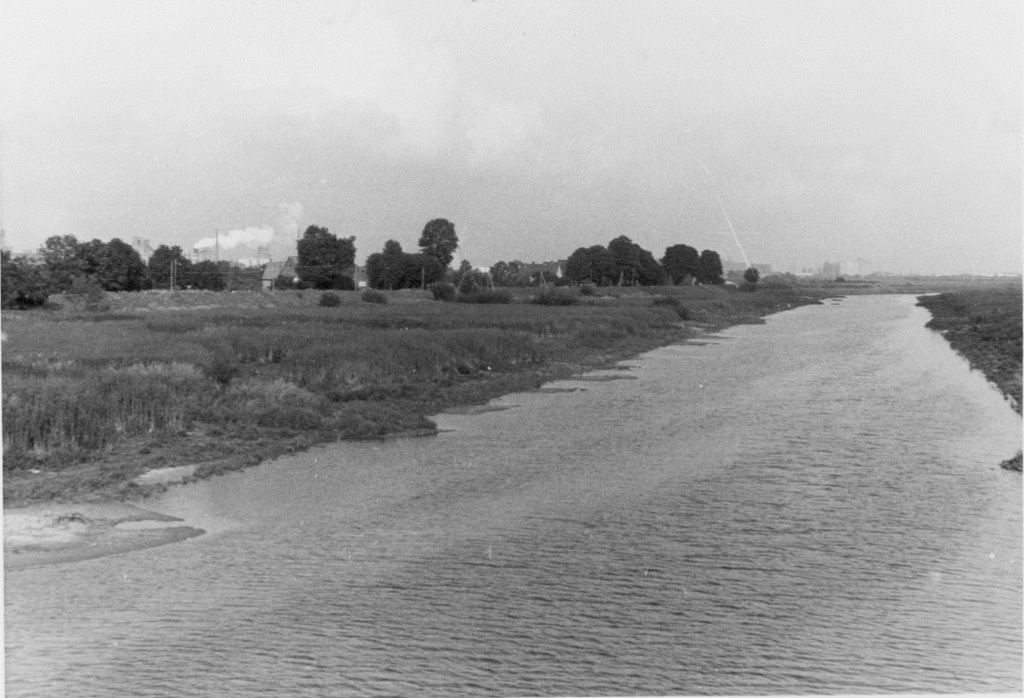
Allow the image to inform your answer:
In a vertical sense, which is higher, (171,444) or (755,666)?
(171,444)

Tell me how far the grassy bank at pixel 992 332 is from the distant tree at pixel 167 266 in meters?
22.6

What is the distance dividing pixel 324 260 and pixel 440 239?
9.36 m

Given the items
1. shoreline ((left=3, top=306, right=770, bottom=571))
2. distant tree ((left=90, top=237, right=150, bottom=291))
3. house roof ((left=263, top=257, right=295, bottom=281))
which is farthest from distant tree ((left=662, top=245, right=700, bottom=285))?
shoreline ((left=3, top=306, right=770, bottom=571))

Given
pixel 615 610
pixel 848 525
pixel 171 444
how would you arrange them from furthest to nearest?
pixel 171 444
pixel 848 525
pixel 615 610

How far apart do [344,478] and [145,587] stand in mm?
3184

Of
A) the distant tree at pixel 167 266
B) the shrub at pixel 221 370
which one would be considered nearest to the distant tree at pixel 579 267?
the distant tree at pixel 167 266

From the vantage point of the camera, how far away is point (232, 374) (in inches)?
539

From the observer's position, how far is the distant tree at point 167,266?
2808cm

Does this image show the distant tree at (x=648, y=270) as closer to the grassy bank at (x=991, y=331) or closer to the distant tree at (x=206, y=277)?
the grassy bank at (x=991, y=331)

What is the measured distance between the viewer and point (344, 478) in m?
9.43

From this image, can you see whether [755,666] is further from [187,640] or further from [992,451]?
[992,451]

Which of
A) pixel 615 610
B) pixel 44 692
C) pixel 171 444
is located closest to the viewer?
pixel 44 692

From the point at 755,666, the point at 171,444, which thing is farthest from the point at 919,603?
the point at 171,444

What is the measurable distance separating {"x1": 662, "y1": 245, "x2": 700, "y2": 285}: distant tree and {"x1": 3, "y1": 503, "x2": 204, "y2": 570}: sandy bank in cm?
4239
